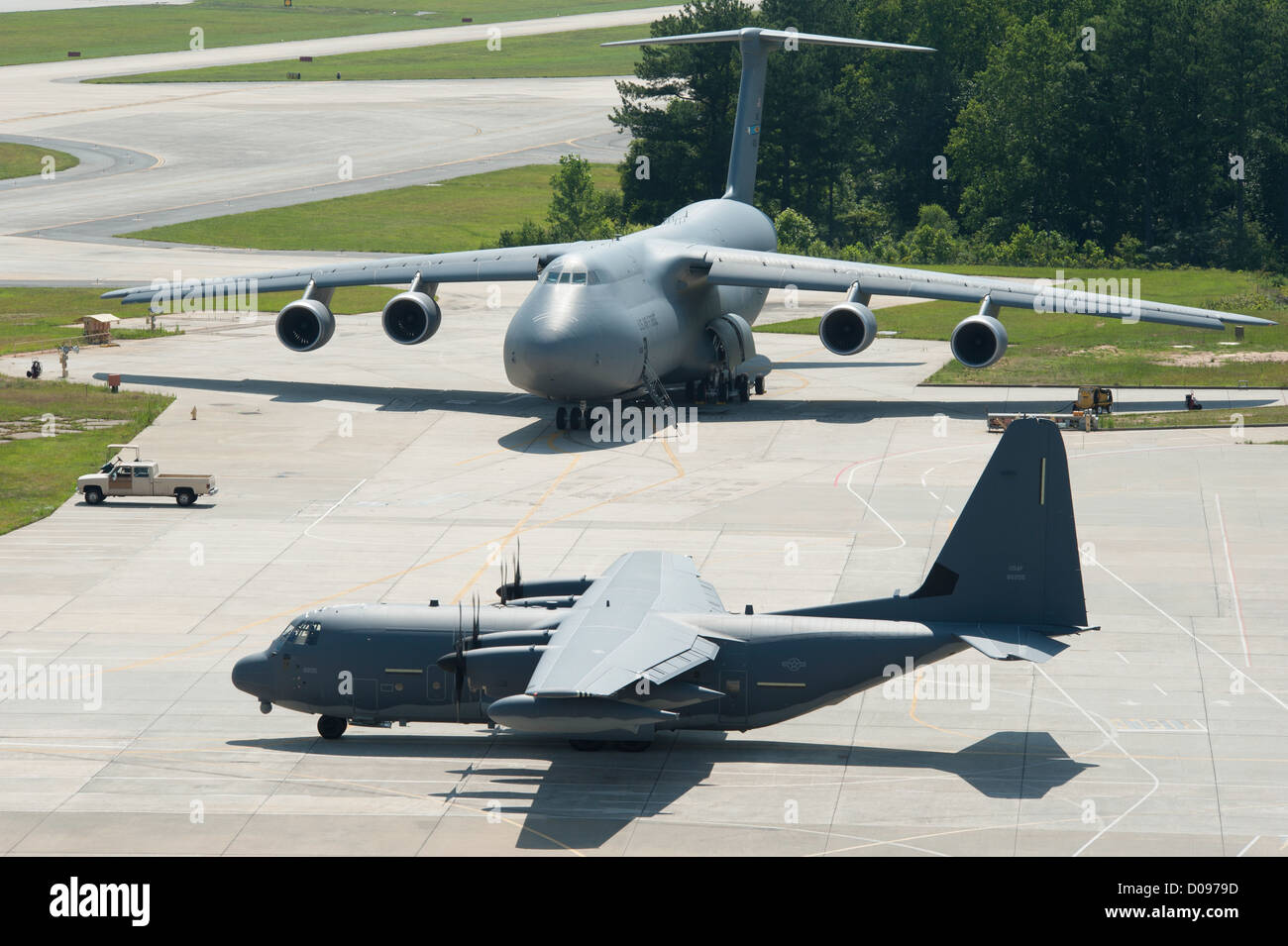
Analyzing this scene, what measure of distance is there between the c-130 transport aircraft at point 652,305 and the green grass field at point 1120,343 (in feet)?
17.1

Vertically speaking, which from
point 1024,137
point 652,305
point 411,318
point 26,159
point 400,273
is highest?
point 1024,137

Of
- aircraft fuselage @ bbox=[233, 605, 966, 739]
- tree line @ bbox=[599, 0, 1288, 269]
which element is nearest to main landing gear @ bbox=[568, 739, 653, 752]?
aircraft fuselage @ bbox=[233, 605, 966, 739]

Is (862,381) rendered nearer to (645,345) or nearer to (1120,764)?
(645,345)

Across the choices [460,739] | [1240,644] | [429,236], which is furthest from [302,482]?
[429,236]

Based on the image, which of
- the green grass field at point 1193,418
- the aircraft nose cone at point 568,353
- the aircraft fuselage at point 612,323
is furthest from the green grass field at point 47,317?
the green grass field at point 1193,418

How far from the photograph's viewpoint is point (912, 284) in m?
61.8

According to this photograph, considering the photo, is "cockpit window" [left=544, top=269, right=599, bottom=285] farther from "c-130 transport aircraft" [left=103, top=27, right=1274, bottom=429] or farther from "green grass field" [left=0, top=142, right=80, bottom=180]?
"green grass field" [left=0, top=142, right=80, bottom=180]

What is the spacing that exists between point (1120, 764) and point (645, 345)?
3015 cm

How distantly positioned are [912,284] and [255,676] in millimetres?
34528

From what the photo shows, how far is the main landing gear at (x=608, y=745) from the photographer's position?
32.9m

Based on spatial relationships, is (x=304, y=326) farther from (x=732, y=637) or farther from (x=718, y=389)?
(x=732, y=637)

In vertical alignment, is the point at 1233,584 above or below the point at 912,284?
below

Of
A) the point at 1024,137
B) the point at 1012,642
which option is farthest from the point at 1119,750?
the point at 1024,137

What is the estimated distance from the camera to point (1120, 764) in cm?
3206
